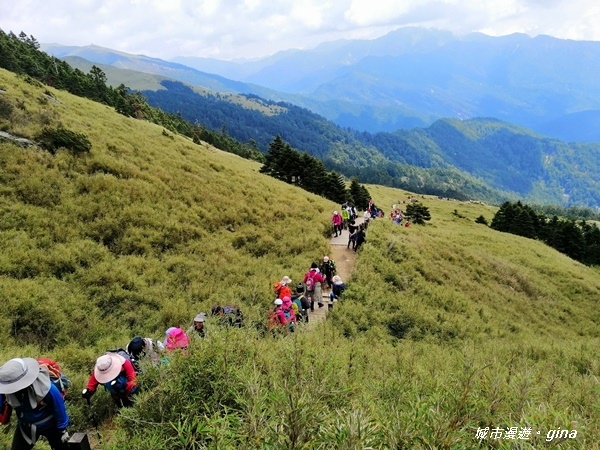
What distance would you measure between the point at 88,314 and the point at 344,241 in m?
15.5

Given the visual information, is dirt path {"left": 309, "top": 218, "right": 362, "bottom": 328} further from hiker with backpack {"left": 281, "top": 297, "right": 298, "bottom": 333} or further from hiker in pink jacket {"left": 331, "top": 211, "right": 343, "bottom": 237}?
hiker with backpack {"left": 281, "top": 297, "right": 298, "bottom": 333}

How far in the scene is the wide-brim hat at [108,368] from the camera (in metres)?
6.23

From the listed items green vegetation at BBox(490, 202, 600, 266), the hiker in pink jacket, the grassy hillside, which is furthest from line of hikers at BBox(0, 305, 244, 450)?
green vegetation at BBox(490, 202, 600, 266)

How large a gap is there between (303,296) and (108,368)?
8254 mm

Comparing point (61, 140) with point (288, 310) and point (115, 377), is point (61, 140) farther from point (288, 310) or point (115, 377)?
point (115, 377)

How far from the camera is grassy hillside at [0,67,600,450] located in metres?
4.05

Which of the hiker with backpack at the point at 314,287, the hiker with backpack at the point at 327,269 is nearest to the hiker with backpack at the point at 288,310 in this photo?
the hiker with backpack at the point at 314,287

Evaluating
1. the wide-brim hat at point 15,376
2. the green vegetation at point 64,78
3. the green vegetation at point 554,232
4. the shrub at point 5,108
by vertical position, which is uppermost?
the green vegetation at point 64,78

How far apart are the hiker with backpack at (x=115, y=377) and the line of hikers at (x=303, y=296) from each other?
13.1ft

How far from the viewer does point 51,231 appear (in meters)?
13.6

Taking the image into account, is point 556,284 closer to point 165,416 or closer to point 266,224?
point 266,224

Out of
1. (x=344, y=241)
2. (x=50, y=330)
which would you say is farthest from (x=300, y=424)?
(x=344, y=241)

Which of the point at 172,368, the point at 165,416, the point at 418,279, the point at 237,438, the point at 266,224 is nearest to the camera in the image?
the point at 237,438

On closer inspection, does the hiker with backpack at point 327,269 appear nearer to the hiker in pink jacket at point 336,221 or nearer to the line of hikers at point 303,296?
the line of hikers at point 303,296
